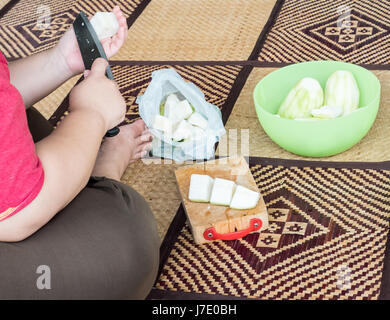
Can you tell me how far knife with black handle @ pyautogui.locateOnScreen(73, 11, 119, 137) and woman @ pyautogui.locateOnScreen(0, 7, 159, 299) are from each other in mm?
45

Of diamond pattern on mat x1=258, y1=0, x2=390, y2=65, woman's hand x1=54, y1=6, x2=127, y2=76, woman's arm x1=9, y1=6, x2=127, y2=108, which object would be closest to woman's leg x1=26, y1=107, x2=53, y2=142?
woman's arm x1=9, y1=6, x2=127, y2=108

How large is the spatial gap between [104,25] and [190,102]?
0.96 ft

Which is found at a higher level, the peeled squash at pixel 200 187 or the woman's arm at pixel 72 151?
the woman's arm at pixel 72 151

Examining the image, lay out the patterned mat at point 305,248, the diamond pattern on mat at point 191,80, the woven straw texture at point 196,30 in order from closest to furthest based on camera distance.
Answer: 1. the patterned mat at point 305,248
2. the diamond pattern on mat at point 191,80
3. the woven straw texture at point 196,30

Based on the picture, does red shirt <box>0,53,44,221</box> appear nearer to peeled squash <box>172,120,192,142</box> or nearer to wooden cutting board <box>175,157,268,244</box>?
wooden cutting board <box>175,157,268,244</box>

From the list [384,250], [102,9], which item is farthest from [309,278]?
[102,9]

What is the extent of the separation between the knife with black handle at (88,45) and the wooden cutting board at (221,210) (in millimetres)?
207

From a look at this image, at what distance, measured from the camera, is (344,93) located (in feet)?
4.47

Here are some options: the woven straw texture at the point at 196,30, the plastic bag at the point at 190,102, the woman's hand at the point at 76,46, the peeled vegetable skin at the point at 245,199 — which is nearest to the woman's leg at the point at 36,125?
the woman's hand at the point at 76,46

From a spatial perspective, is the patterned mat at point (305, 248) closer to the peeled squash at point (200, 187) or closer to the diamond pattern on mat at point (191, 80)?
the peeled squash at point (200, 187)

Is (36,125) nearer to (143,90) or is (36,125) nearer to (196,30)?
(143,90)

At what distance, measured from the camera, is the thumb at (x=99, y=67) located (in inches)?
45.0

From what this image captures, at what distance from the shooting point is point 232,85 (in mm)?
1658

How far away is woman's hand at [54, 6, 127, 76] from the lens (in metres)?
1.30
